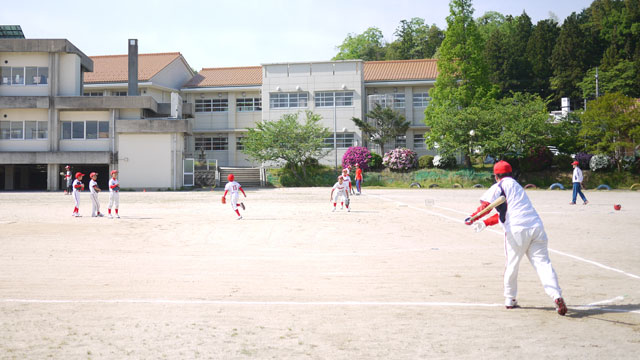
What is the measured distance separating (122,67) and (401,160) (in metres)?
30.2

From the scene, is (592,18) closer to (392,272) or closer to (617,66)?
(617,66)

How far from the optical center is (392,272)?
27.8 ft

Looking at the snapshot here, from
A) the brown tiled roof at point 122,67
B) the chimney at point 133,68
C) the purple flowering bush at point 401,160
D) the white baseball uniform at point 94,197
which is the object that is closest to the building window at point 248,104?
the brown tiled roof at point 122,67

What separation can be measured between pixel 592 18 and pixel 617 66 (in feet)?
53.1

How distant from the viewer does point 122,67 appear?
51688 millimetres

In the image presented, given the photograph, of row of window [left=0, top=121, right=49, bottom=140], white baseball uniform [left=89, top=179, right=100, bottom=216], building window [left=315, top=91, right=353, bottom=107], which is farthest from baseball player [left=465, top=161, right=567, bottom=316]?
building window [left=315, top=91, right=353, bottom=107]

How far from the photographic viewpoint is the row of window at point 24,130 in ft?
130

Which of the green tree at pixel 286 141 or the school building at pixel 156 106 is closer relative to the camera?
the school building at pixel 156 106

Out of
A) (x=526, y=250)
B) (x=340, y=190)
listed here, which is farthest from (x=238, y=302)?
(x=340, y=190)

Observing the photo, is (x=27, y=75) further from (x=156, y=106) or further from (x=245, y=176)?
(x=245, y=176)

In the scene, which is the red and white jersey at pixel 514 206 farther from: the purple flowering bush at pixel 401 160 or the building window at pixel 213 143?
the building window at pixel 213 143

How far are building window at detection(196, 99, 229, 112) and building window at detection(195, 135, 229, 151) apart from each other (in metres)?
2.85

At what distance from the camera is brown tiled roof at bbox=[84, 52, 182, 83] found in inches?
1956

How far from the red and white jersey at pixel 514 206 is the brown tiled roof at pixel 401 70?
44292 mm
